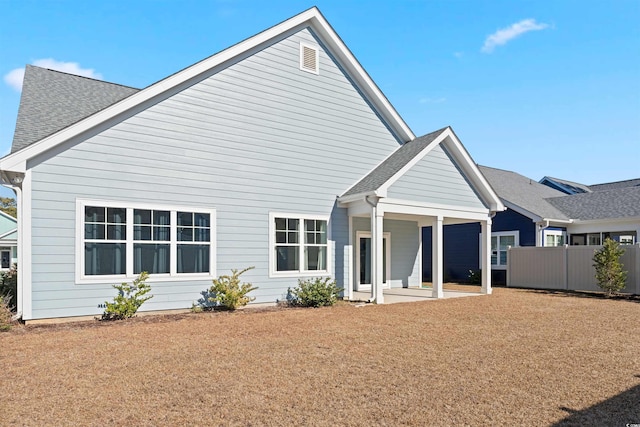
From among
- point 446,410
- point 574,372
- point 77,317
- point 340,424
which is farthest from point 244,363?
point 77,317

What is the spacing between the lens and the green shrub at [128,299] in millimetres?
9375

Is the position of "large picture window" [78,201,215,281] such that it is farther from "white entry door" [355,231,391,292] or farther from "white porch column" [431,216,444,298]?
"white porch column" [431,216,444,298]

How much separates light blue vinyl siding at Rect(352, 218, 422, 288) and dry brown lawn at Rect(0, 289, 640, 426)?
21.5 ft

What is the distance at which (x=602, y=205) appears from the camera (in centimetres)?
2103

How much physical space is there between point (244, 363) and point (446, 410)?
116 inches

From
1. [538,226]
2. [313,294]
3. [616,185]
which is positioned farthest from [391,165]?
[616,185]

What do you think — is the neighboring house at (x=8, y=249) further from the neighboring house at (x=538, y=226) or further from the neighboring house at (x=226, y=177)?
the neighboring house at (x=538, y=226)

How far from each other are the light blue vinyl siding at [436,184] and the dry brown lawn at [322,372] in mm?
4513

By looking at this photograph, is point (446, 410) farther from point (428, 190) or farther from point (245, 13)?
point (245, 13)

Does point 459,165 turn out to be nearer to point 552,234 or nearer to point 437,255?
point 437,255

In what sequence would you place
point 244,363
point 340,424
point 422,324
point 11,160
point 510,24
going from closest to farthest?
point 340,424
point 244,363
point 11,160
point 422,324
point 510,24

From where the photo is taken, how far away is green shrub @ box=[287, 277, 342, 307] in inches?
463

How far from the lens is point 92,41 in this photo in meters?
12.6

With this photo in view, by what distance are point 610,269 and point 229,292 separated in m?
13.3
